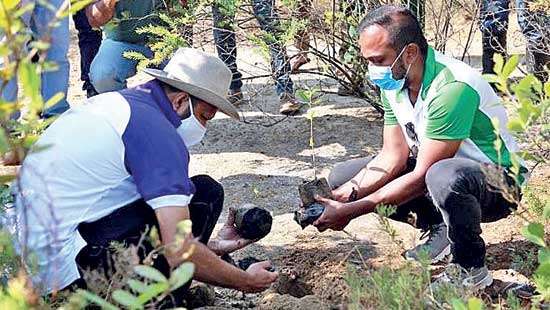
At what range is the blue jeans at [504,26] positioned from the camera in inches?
199

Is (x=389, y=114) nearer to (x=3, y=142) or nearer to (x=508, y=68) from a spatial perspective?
(x=508, y=68)

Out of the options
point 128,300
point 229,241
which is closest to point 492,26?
point 229,241

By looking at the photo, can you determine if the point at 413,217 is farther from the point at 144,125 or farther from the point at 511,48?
the point at 511,48

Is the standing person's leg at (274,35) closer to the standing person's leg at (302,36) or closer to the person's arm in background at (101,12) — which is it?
the standing person's leg at (302,36)

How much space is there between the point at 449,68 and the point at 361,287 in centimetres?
111

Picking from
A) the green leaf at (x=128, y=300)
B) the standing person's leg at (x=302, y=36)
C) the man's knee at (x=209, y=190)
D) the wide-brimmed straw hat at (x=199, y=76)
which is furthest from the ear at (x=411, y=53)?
the green leaf at (x=128, y=300)

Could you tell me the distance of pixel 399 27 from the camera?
3678 mm

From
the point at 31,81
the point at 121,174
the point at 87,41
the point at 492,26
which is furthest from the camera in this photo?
the point at 87,41

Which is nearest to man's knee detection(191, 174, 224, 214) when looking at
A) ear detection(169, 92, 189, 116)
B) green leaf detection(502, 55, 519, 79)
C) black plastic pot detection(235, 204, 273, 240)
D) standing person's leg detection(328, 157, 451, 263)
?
black plastic pot detection(235, 204, 273, 240)

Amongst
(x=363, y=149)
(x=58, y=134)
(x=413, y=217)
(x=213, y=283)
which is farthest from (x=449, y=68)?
(x=363, y=149)

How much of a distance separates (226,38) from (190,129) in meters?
2.26

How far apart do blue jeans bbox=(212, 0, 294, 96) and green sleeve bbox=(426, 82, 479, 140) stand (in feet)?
5.33

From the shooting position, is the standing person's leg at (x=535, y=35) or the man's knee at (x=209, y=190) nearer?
the man's knee at (x=209, y=190)

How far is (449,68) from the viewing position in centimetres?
362
